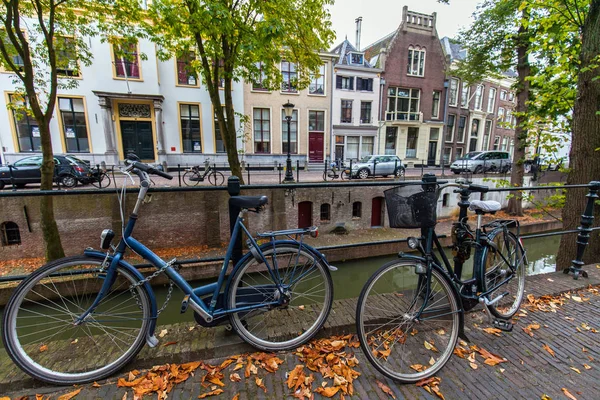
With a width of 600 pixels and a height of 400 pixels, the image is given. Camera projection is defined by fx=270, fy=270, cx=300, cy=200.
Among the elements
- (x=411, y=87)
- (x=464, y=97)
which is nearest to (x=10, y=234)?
(x=411, y=87)

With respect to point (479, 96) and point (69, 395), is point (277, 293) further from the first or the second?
point (479, 96)

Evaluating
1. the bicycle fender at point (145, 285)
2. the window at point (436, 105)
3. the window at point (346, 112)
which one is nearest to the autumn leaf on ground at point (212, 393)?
the bicycle fender at point (145, 285)

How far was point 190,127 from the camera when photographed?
16.8m

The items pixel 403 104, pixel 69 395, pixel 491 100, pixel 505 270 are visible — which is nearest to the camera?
pixel 69 395

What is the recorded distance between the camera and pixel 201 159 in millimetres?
17062

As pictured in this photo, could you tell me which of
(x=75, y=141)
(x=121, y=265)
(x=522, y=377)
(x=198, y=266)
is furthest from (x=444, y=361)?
(x=75, y=141)

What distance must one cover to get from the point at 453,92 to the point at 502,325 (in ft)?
86.8

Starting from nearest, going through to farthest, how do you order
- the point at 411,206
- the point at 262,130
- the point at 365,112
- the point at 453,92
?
the point at 411,206 < the point at 262,130 < the point at 365,112 < the point at 453,92

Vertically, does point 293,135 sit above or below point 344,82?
below

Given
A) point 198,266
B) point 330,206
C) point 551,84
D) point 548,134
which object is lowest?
point 198,266

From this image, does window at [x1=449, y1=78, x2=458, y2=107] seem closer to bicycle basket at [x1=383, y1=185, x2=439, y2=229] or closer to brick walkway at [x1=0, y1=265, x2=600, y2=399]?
brick walkway at [x1=0, y1=265, x2=600, y2=399]

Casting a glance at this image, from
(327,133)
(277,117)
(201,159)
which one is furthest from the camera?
(327,133)

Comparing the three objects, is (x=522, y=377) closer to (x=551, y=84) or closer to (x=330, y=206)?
(x=551, y=84)

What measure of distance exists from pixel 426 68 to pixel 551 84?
66.1 feet
